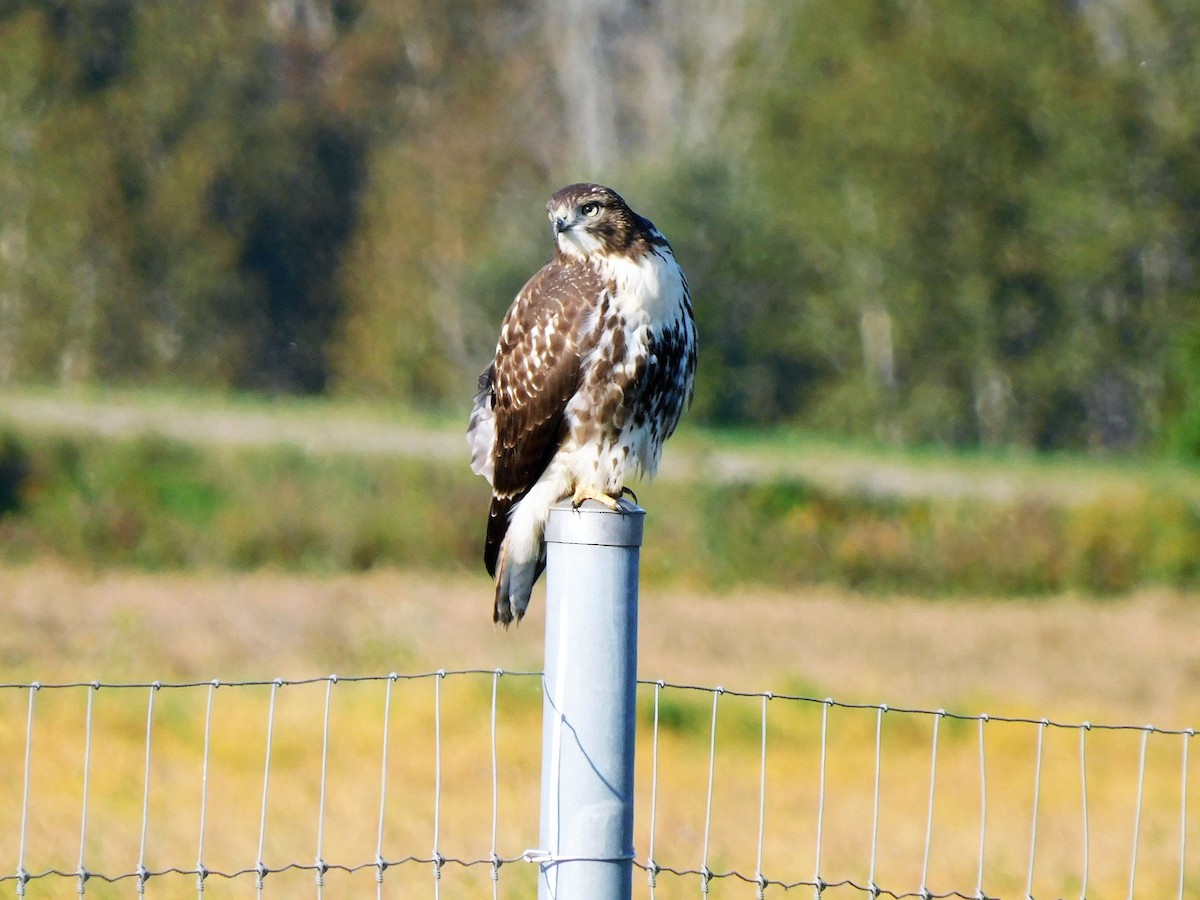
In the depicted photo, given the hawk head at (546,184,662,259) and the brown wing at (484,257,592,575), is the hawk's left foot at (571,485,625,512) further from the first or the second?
the hawk head at (546,184,662,259)

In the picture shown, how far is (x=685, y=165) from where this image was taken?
33312 millimetres

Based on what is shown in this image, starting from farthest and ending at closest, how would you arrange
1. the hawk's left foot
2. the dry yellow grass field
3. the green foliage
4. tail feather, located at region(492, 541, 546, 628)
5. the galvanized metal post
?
the green foliage
the dry yellow grass field
tail feather, located at region(492, 541, 546, 628)
the hawk's left foot
the galvanized metal post

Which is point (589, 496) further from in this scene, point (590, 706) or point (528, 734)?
point (528, 734)

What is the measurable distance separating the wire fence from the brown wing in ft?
3.26

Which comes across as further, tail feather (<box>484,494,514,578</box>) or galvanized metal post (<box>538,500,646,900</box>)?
tail feather (<box>484,494,514,578</box>)

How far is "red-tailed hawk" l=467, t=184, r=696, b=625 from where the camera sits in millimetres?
5281

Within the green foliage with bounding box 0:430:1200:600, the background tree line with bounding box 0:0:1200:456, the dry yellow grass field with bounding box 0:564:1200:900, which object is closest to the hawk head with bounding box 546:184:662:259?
the dry yellow grass field with bounding box 0:564:1200:900

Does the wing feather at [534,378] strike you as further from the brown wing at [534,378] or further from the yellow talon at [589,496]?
the yellow talon at [589,496]

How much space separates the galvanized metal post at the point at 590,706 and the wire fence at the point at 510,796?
8.45 ft

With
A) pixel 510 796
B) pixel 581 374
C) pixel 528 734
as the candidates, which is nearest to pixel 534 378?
pixel 581 374

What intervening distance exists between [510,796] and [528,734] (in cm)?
179

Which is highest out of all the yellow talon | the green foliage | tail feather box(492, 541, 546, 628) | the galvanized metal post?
the green foliage

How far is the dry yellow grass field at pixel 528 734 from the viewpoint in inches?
320

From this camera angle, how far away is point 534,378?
5.34 metres
